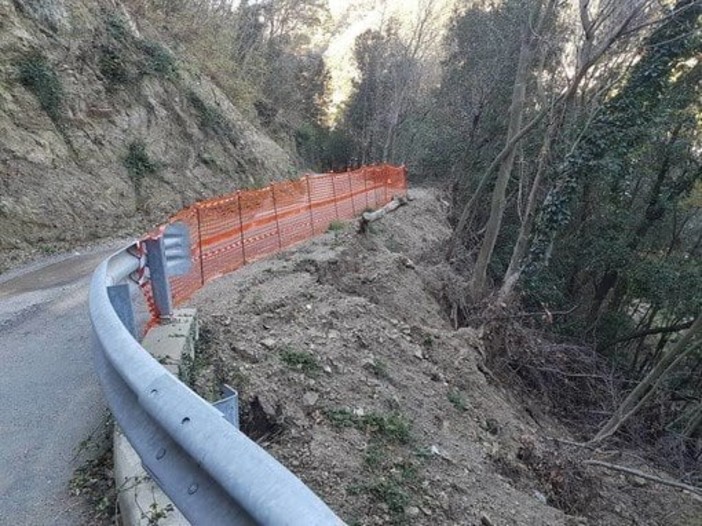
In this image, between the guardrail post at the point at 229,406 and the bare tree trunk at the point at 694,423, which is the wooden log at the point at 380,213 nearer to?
the bare tree trunk at the point at 694,423

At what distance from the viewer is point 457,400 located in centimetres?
661

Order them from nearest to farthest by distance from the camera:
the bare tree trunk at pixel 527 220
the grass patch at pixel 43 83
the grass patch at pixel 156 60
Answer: the grass patch at pixel 43 83
the bare tree trunk at pixel 527 220
the grass patch at pixel 156 60

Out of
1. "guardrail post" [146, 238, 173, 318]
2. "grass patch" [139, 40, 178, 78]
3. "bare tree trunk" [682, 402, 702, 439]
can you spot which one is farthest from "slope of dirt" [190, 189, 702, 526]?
"grass patch" [139, 40, 178, 78]

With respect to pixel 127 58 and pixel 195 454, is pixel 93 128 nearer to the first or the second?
pixel 127 58

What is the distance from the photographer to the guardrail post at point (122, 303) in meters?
3.04

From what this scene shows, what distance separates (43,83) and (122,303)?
10.6 meters

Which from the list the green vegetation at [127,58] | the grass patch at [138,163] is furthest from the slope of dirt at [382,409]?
the green vegetation at [127,58]

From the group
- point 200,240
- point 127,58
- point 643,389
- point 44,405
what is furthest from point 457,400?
point 127,58

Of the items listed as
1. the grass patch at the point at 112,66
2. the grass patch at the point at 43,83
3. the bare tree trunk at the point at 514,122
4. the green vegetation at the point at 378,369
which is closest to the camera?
the green vegetation at the point at 378,369

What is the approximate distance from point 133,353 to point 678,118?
20.2 m

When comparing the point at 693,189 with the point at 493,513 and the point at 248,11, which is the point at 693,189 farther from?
the point at 248,11

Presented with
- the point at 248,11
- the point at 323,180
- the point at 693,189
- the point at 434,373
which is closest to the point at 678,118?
the point at 693,189

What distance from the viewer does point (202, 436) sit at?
1.49 metres

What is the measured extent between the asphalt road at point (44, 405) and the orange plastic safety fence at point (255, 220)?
2.78 feet
